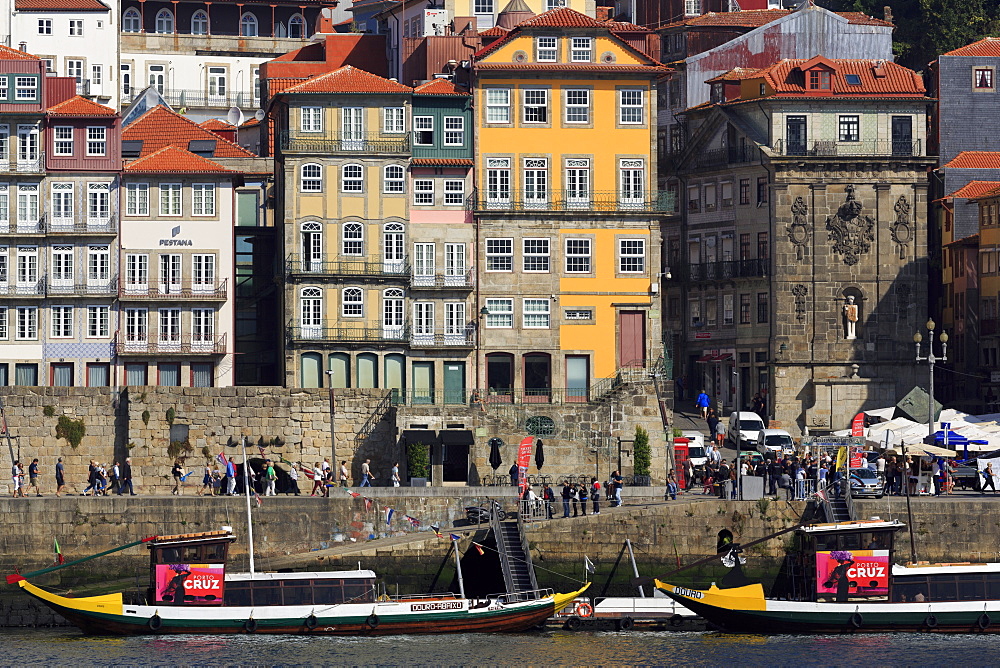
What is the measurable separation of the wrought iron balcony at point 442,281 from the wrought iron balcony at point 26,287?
1362cm

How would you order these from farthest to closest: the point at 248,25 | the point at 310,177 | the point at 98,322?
the point at 248,25, the point at 310,177, the point at 98,322

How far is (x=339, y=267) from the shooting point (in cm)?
9006

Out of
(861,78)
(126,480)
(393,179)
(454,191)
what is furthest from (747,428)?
(126,480)

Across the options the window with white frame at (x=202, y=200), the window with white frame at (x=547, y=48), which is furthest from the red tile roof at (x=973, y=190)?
the window with white frame at (x=202, y=200)

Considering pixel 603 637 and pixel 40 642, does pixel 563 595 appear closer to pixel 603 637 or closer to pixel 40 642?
pixel 603 637

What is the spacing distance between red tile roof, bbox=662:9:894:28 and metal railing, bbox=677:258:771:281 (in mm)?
13696

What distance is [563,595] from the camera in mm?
72938

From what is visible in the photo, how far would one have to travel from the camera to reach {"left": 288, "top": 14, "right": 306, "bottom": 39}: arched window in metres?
132

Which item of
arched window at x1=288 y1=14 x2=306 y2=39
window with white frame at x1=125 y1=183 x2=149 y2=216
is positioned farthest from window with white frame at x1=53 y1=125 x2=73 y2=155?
arched window at x1=288 y1=14 x2=306 y2=39

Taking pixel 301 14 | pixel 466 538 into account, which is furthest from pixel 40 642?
pixel 301 14

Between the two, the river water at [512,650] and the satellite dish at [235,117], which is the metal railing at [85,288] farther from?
the satellite dish at [235,117]

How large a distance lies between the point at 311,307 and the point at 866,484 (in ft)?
75.1

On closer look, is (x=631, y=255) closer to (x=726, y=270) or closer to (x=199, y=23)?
(x=726, y=270)

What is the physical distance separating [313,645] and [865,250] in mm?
38083
